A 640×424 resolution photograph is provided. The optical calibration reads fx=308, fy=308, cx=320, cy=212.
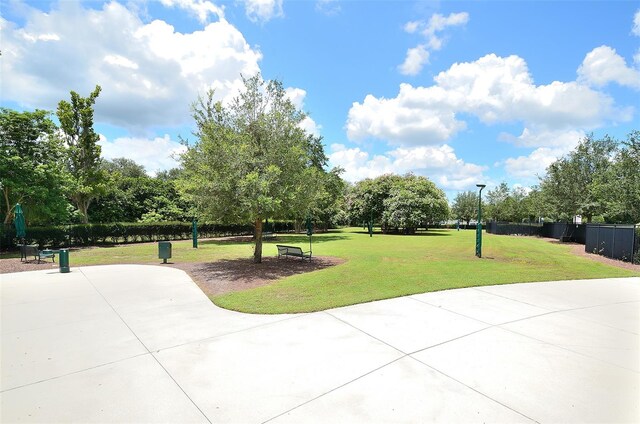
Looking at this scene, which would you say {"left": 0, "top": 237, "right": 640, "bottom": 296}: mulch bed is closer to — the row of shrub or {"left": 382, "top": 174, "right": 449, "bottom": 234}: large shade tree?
the row of shrub

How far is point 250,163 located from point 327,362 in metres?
8.88

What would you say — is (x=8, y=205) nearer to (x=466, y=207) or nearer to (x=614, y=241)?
(x=614, y=241)

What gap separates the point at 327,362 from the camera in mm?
4324

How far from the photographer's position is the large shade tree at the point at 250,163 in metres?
11.2

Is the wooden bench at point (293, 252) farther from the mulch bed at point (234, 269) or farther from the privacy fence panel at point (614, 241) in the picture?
the privacy fence panel at point (614, 241)

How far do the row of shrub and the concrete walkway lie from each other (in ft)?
49.5

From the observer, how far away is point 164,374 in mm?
4070

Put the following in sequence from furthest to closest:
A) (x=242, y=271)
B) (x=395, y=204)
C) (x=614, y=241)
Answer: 1. (x=395, y=204)
2. (x=614, y=241)
3. (x=242, y=271)

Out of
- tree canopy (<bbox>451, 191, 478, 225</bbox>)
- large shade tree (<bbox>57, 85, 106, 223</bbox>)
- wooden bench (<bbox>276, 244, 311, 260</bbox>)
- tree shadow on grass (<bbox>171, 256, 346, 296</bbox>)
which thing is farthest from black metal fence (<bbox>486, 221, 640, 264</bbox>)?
tree canopy (<bbox>451, 191, 478, 225</bbox>)

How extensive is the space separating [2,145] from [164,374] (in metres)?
23.2

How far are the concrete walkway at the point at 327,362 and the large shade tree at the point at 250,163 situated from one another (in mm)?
→ 4720

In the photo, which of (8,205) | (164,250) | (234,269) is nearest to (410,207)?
(234,269)

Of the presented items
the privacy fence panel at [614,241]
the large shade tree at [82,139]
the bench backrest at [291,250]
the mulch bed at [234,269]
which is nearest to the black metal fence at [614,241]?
the privacy fence panel at [614,241]

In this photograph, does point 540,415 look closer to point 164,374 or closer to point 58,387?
point 164,374
